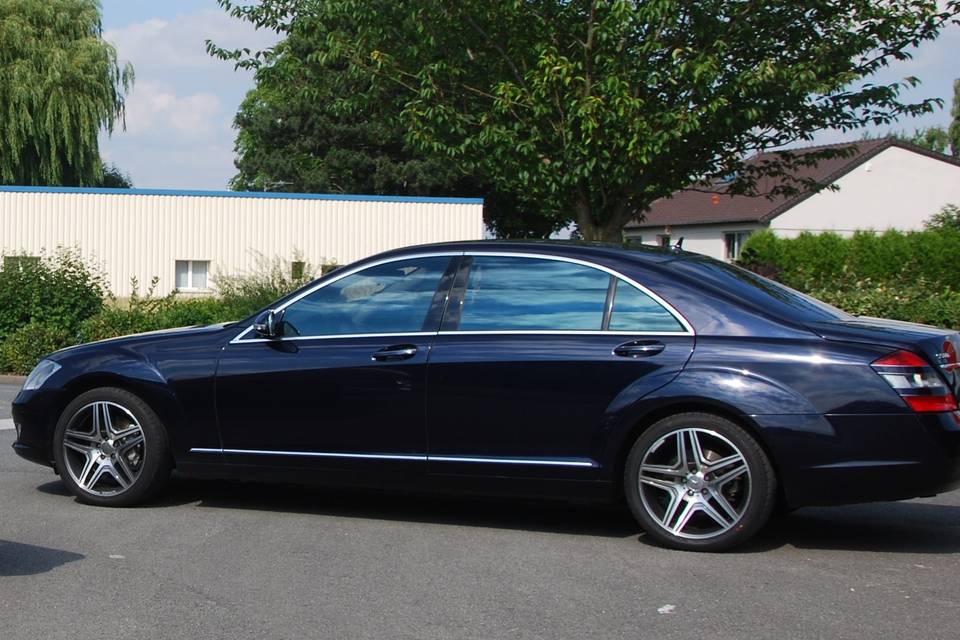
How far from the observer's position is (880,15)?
56.2 ft

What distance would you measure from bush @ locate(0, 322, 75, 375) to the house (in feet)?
109

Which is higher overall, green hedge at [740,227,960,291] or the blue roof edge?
the blue roof edge

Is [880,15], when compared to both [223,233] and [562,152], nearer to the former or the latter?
[562,152]

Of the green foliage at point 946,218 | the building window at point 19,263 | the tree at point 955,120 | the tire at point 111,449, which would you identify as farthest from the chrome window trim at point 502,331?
the tree at point 955,120

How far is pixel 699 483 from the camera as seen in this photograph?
6.03 m

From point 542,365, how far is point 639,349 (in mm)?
501

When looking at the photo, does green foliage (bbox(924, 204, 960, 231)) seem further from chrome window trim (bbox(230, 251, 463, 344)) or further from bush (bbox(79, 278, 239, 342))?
chrome window trim (bbox(230, 251, 463, 344))

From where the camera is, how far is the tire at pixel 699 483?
19.4ft

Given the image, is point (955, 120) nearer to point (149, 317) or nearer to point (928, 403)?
point (149, 317)

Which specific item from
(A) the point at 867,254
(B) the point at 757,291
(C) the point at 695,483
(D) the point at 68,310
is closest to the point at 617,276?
(B) the point at 757,291

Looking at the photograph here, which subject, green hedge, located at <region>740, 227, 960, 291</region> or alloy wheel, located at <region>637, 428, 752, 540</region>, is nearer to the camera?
alloy wheel, located at <region>637, 428, 752, 540</region>

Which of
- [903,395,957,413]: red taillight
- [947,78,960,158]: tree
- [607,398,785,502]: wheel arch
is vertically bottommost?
[607,398,785,502]: wheel arch

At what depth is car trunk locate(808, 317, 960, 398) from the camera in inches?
230

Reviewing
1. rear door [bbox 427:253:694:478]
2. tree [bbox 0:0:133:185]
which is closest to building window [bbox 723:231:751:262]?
tree [bbox 0:0:133:185]
